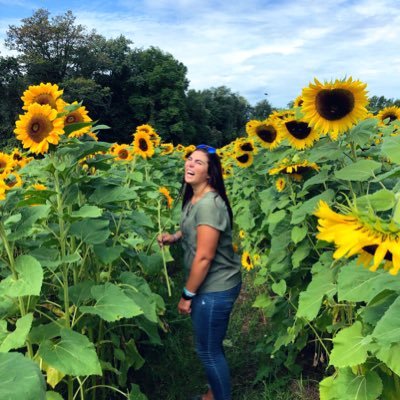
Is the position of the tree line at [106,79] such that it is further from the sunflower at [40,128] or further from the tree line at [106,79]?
the sunflower at [40,128]

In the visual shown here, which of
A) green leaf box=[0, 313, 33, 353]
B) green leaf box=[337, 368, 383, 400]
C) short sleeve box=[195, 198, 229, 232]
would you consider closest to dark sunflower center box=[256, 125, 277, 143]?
short sleeve box=[195, 198, 229, 232]

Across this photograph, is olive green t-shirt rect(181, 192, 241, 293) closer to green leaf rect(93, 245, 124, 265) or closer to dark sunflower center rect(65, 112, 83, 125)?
green leaf rect(93, 245, 124, 265)

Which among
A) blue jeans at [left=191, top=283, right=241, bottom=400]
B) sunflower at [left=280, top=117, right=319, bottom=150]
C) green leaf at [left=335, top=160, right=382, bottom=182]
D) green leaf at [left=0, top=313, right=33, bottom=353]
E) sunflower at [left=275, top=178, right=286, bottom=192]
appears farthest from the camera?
sunflower at [left=275, top=178, right=286, bottom=192]

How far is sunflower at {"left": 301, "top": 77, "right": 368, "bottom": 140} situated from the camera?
94.2 inches

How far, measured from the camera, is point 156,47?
53094 millimetres

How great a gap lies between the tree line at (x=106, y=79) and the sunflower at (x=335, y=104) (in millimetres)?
36610

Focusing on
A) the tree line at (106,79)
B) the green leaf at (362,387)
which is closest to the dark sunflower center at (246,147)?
the green leaf at (362,387)

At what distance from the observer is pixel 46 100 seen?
2424mm

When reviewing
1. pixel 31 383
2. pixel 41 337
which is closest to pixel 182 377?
pixel 41 337

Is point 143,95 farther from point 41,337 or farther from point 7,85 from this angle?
point 41,337

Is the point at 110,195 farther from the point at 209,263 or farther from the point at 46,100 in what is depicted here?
the point at 209,263

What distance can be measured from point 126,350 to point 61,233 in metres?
1.09

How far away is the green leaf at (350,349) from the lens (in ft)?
5.65

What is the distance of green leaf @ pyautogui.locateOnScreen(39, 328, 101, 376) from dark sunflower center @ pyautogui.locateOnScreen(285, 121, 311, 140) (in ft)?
5.43
